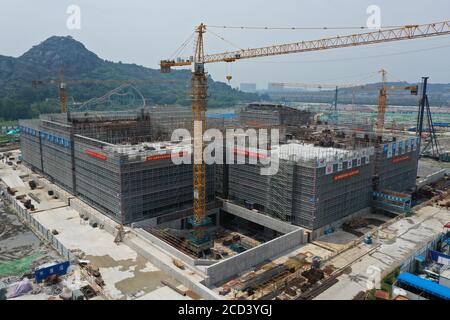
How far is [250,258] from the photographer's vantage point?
41156mm

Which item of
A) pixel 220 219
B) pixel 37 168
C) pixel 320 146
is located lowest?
pixel 220 219

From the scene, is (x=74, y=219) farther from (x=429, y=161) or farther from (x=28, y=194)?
(x=429, y=161)

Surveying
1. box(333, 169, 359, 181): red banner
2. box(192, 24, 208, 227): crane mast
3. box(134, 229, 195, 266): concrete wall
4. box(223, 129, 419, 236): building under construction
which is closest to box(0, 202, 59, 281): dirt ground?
box(134, 229, 195, 266): concrete wall

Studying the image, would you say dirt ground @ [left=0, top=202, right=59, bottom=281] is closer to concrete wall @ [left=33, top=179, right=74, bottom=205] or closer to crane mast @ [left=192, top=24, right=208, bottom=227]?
concrete wall @ [left=33, top=179, right=74, bottom=205]

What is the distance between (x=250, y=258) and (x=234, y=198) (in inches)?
749

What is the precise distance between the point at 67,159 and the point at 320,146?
45.2 m

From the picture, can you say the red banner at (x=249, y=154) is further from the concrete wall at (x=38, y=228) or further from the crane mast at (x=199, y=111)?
the concrete wall at (x=38, y=228)

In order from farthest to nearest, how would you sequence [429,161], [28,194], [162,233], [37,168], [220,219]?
[429,161] → [37,168] → [28,194] → [220,219] → [162,233]

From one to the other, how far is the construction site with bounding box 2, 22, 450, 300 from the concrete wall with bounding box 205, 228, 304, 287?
0.44ft

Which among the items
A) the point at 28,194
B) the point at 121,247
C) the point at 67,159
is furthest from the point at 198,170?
the point at 28,194

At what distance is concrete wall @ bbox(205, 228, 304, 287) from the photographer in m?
38.0

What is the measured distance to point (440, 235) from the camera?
4694 centimetres

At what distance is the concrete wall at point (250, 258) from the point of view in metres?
38.0

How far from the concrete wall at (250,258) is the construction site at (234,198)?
0.13 metres
